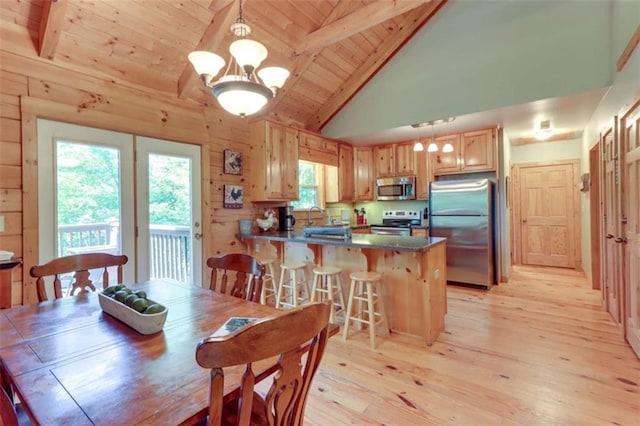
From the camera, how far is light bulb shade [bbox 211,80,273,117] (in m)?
1.66

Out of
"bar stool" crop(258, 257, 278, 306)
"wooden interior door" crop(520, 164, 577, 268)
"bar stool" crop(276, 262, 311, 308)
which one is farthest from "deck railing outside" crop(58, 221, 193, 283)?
"wooden interior door" crop(520, 164, 577, 268)

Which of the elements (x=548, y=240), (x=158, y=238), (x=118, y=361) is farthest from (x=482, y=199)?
(x=118, y=361)

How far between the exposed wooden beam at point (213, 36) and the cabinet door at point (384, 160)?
3271mm

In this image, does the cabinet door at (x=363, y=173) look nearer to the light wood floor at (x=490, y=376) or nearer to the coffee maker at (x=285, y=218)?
the coffee maker at (x=285, y=218)

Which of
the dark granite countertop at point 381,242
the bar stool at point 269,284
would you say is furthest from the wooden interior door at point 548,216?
the bar stool at point 269,284

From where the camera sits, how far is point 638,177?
2.19 metres

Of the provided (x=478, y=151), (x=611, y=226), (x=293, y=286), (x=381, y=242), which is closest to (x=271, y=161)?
(x=293, y=286)

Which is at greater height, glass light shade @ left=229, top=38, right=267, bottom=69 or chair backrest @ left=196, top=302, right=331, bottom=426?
glass light shade @ left=229, top=38, right=267, bottom=69

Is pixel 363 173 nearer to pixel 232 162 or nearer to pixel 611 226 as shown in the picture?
pixel 232 162

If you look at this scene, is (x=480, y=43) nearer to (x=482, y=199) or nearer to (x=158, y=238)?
(x=482, y=199)

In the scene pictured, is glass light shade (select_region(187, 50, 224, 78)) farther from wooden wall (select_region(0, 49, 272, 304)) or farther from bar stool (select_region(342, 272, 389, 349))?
bar stool (select_region(342, 272, 389, 349))

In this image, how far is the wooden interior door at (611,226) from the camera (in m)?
2.75

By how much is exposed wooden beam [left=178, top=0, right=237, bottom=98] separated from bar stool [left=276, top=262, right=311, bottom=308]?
216cm

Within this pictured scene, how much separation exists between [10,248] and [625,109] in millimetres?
4878
